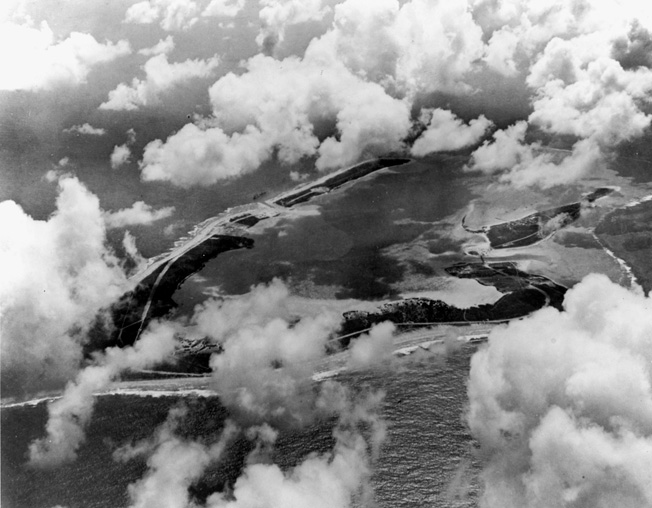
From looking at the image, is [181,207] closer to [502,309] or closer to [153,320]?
[153,320]

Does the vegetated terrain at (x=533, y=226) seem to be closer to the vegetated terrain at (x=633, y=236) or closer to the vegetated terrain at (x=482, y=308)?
the vegetated terrain at (x=633, y=236)

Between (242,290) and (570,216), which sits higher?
(242,290)

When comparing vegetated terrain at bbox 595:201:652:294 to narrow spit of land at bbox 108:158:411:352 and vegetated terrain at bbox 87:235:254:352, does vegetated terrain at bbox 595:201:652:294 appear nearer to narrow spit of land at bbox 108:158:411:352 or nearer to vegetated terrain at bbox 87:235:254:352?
narrow spit of land at bbox 108:158:411:352

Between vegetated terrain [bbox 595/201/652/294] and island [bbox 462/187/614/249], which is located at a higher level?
island [bbox 462/187/614/249]

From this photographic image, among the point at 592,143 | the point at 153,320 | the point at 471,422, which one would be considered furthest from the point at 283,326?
the point at 592,143

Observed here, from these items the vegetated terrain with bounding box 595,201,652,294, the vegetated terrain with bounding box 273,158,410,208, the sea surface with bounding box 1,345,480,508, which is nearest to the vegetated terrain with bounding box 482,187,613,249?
the vegetated terrain with bounding box 595,201,652,294

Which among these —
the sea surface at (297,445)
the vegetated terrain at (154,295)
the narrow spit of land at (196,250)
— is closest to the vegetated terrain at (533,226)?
the sea surface at (297,445)
